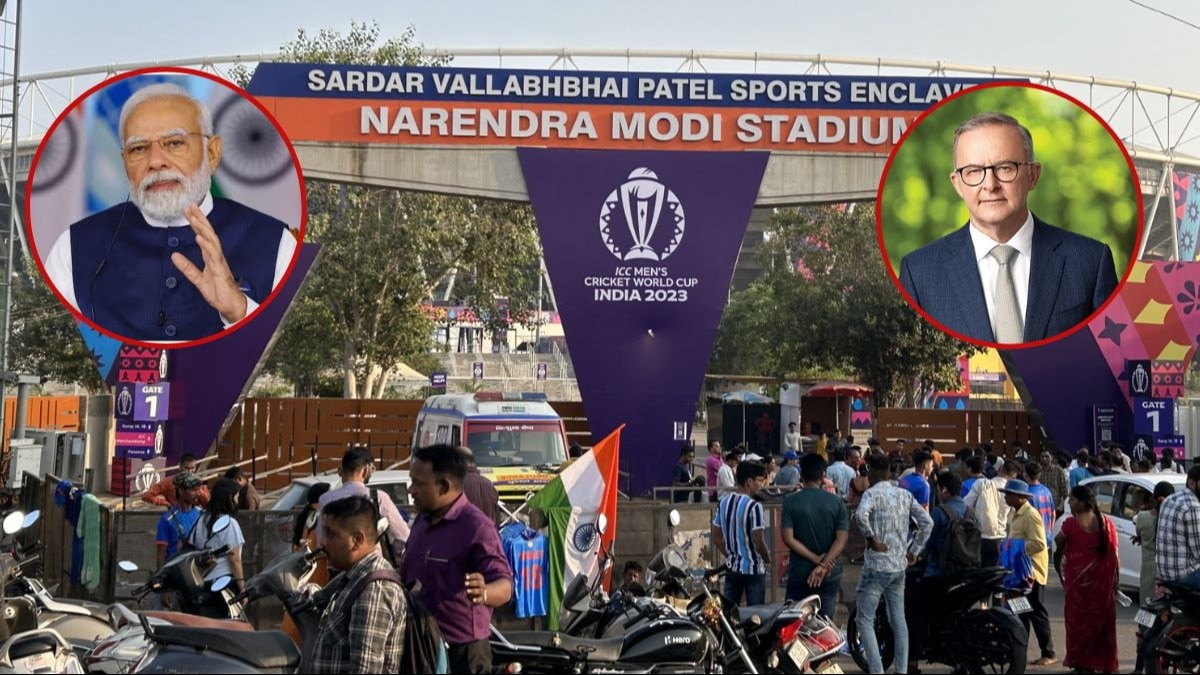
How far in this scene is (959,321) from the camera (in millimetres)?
20188

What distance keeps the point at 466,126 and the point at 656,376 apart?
4905 mm

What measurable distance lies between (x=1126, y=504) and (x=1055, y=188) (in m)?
6.96

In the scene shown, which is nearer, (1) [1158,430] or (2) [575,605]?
(2) [575,605]

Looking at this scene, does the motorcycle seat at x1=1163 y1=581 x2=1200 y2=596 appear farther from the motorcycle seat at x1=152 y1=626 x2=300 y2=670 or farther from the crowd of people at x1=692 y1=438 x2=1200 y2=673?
the motorcycle seat at x1=152 y1=626 x2=300 y2=670

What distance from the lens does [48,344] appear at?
43250 millimetres

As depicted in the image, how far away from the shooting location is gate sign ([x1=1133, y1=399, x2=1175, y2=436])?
80.8ft

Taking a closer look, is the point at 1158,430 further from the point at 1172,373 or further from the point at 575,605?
the point at 575,605

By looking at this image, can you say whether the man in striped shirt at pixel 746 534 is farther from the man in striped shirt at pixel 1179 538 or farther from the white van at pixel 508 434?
the white van at pixel 508 434

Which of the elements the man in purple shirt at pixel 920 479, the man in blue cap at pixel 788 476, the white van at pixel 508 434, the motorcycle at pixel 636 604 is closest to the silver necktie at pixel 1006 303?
the man in blue cap at pixel 788 476

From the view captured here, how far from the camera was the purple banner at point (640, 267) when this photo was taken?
827 inches

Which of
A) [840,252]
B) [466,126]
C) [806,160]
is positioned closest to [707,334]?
[806,160]

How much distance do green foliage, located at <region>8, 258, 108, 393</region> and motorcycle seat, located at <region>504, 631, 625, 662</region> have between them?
38.1 meters

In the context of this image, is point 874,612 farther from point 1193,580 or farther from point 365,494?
point 365,494

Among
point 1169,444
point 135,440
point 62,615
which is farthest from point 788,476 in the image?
point 135,440
